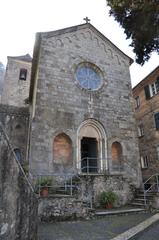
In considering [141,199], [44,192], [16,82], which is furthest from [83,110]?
[16,82]

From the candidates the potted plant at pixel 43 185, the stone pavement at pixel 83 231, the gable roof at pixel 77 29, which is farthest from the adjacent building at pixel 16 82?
the stone pavement at pixel 83 231

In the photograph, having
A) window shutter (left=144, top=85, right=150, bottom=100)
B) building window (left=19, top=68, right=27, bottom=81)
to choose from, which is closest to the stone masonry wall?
window shutter (left=144, top=85, right=150, bottom=100)

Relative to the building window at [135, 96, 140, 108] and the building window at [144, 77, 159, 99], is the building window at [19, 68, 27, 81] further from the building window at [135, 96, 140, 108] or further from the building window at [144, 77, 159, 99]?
the building window at [144, 77, 159, 99]

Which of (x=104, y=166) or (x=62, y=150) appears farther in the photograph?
(x=104, y=166)

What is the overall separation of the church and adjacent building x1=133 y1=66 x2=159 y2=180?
129 inches

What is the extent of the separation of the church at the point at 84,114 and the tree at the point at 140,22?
14.6ft

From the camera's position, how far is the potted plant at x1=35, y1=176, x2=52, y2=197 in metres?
8.11

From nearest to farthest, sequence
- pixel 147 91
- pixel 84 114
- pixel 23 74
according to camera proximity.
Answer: pixel 84 114 < pixel 147 91 < pixel 23 74

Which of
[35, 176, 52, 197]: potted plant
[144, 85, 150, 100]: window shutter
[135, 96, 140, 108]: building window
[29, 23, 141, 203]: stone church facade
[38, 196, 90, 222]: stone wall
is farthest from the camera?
[135, 96, 140, 108]: building window

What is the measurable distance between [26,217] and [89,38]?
13511 mm

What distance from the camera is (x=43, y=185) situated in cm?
880

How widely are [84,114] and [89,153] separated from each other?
290 cm

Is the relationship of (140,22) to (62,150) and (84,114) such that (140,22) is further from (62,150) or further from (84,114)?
(62,150)

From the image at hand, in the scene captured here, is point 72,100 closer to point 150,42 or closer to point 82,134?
point 82,134
